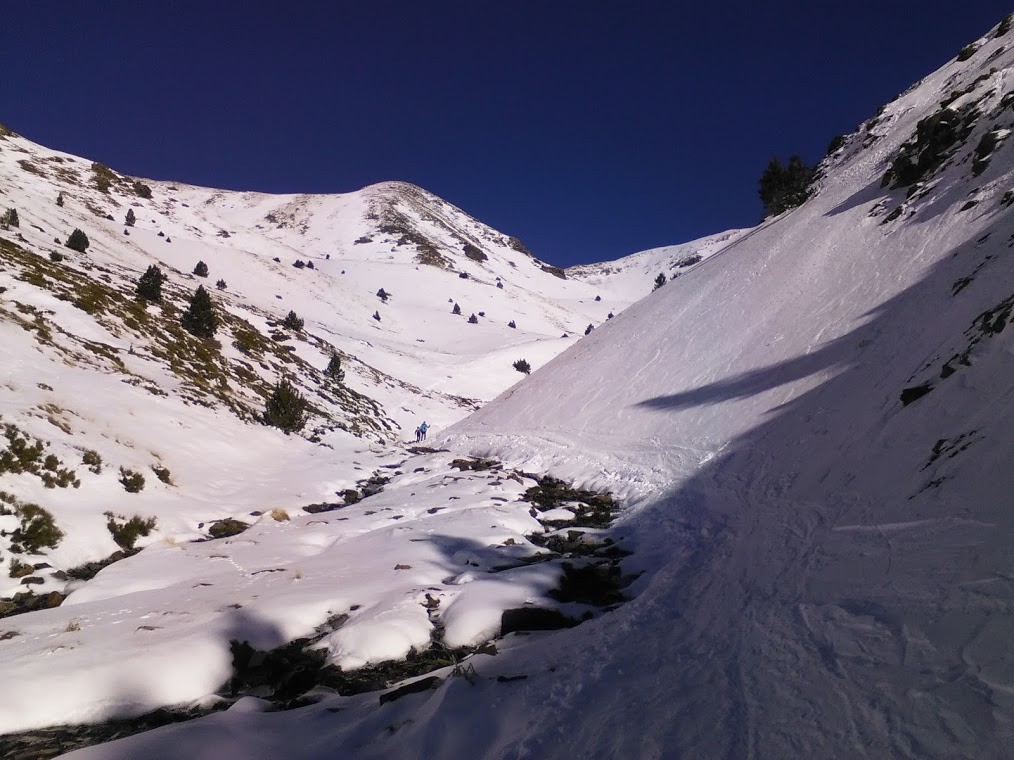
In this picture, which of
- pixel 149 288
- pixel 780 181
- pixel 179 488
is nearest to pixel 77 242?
pixel 149 288

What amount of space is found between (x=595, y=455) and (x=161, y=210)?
73.1 meters

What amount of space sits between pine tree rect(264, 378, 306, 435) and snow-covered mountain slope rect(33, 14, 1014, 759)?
1050 centimetres

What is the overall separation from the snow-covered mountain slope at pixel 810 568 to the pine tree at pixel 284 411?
34.4ft

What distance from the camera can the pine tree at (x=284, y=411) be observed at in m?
17.8

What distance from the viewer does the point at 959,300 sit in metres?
8.54

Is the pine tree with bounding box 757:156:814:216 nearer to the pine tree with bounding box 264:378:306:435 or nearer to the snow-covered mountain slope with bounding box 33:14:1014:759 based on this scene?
the snow-covered mountain slope with bounding box 33:14:1014:759

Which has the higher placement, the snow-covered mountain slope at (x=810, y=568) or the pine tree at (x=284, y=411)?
the pine tree at (x=284, y=411)

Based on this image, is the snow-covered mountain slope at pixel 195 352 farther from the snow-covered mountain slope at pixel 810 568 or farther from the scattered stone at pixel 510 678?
the snow-covered mountain slope at pixel 810 568

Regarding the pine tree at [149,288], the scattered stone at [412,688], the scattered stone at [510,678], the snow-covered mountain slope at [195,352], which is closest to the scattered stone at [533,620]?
the scattered stone at [510,678]

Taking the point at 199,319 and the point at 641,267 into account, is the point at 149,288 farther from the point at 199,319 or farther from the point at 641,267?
the point at 641,267

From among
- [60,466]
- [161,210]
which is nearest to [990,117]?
[60,466]

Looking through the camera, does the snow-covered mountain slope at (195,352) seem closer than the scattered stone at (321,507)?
Yes

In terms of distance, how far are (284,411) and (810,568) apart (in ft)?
56.6

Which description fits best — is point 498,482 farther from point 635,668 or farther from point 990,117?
point 990,117
